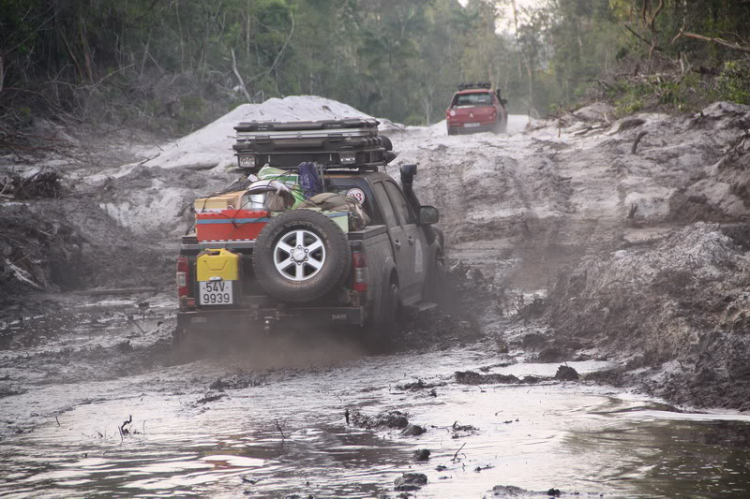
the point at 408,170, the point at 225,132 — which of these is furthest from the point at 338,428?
the point at 225,132

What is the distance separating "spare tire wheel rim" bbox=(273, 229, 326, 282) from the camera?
8227mm

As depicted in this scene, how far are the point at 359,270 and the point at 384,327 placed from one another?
0.83m

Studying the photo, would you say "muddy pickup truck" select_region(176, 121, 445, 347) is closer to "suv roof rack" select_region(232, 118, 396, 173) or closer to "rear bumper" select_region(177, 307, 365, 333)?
"rear bumper" select_region(177, 307, 365, 333)

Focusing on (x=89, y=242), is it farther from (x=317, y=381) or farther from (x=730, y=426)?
(x=730, y=426)

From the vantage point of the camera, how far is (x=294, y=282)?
8.21 m

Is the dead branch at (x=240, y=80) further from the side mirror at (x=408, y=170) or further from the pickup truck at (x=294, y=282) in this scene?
the pickup truck at (x=294, y=282)

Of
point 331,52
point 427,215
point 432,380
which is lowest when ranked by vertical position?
point 432,380

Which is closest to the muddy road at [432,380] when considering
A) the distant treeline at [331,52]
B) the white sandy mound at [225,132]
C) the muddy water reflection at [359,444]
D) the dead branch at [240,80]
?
the muddy water reflection at [359,444]

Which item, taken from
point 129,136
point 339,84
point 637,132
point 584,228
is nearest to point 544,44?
point 339,84

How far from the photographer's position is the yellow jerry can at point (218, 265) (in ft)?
27.5

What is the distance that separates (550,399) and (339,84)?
50.6 meters

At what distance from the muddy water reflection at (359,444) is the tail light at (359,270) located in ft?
2.98

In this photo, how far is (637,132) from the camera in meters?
22.4

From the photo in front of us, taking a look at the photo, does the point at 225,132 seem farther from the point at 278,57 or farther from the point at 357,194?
the point at 278,57
